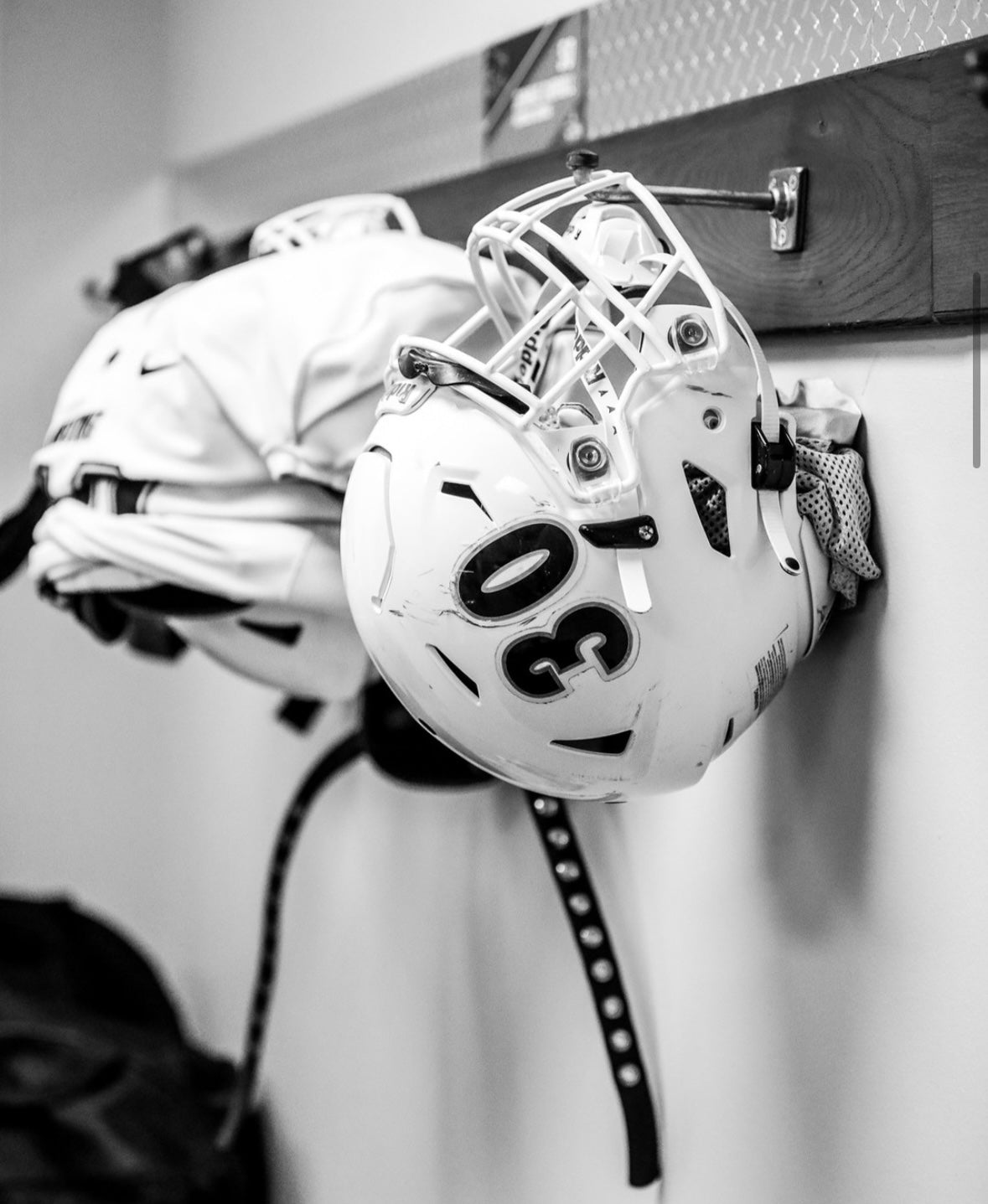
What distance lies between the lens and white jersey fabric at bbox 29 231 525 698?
0.83 meters

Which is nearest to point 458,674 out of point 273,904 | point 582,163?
point 582,163

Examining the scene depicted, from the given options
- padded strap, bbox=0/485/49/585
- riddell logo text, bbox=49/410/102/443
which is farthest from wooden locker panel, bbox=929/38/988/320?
padded strap, bbox=0/485/49/585

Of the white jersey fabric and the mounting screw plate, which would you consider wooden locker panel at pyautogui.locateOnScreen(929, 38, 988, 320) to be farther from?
the white jersey fabric

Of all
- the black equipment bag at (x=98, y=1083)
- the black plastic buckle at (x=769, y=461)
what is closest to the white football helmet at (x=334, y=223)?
the black plastic buckle at (x=769, y=461)

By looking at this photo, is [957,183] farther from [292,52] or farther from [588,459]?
[292,52]

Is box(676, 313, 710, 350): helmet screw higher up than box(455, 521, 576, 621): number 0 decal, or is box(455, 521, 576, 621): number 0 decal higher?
box(676, 313, 710, 350): helmet screw

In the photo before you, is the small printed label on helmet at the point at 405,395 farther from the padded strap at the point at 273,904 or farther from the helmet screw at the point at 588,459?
the padded strap at the point at 273,904

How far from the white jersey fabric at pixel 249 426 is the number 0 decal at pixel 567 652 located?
0.25 m

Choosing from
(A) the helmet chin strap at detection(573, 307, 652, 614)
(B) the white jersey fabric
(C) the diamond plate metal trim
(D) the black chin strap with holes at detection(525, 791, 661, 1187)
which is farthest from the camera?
(D) the black chin strap with holes at detection(525, 791, 661, 1187)

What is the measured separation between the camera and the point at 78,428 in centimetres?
91

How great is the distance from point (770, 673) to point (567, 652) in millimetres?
122

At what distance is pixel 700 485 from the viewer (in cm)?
66

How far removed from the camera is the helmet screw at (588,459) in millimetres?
632

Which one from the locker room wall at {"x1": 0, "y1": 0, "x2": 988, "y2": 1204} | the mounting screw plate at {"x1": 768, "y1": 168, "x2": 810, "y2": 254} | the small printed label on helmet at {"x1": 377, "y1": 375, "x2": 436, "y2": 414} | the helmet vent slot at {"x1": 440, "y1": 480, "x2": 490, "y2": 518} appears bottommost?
the locker room wall at {"x1": 0, "y1": 0, "x2": 988, "y2": 1204}
